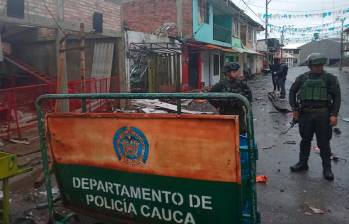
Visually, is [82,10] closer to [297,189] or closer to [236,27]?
[297,189]

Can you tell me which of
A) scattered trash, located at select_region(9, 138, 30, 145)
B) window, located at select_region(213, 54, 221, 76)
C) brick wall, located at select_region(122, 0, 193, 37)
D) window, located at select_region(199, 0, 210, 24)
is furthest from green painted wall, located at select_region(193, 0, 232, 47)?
scattered trash, located at select_region(9, 138, 30, 145)

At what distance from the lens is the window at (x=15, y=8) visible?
7125mm

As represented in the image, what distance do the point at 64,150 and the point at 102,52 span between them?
8827 mm

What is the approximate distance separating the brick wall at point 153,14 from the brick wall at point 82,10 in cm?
686

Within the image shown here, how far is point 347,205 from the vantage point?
13.3 feet

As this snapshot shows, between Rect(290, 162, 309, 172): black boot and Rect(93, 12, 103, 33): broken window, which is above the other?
Rect(93, 12, 103, 33): broken window

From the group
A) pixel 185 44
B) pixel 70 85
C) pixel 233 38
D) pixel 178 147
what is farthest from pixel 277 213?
pixel 233 38

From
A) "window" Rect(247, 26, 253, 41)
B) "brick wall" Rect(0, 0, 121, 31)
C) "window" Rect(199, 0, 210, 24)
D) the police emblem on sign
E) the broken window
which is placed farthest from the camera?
"window" Rect(247, 26, 253, 41)

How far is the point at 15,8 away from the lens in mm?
7277

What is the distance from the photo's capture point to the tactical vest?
493cm

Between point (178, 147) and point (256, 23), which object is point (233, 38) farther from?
point (178, 147)

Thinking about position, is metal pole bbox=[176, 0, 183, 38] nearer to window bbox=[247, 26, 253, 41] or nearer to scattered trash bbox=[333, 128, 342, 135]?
scattered trash bbox=[333, 128, 342, 135]

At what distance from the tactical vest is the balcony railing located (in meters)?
19.2

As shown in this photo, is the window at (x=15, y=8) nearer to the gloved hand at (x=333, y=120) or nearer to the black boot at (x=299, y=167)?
the black boot at (x=299, y=167)
